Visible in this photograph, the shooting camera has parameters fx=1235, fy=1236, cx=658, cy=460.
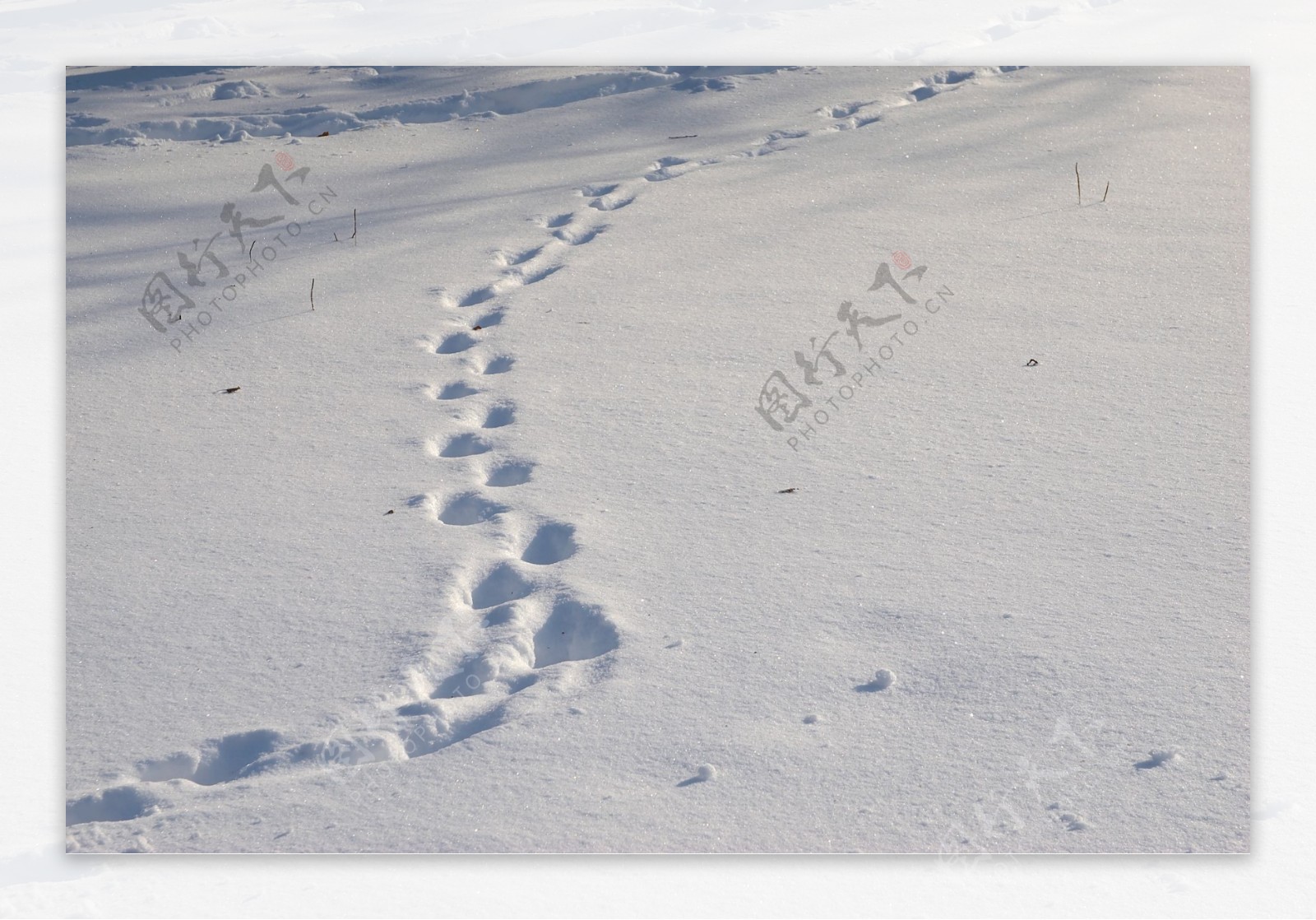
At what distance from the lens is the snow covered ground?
1492 millimetres

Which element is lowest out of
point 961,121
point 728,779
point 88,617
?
point 728,779

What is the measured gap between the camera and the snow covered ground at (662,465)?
4.90ft

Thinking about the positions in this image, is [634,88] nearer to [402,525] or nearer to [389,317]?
[389,317]

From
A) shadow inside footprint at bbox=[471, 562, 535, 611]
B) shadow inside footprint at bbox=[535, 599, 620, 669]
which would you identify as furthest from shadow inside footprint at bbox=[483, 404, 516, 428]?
shadow inside footprint at bbox=[535, 599, 620, 669]

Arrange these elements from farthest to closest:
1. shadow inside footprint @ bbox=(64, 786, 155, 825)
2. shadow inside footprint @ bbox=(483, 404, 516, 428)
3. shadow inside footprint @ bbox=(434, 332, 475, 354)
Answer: shadow inside footprint @ bbox=(434, 332, 475, 354)
shadow inside footprint @ bbox=(483, 404, 516, 428)
shadow inside footprint @ bbox=(64, 786, 155, 825)

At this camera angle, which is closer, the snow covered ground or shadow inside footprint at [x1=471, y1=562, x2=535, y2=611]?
the snow covered ground

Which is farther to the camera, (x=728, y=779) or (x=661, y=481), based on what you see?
(x=661, y=481)

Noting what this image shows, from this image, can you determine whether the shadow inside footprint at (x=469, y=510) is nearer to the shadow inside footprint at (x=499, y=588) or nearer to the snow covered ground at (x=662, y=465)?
the snow covered ground at (x=662, y=465)

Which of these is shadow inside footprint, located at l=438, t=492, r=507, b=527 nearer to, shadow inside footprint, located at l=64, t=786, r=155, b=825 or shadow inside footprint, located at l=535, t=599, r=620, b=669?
shadow inside footprint, located at l=535, t=599, r=620, b=669

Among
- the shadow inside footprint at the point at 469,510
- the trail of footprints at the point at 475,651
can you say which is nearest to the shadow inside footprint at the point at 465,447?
the trail of footprints at the point at 475,651

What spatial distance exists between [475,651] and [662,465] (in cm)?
53

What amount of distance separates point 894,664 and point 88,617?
1.13m

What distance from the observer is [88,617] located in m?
1.75

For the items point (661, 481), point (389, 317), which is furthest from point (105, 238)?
point (661, 481)
